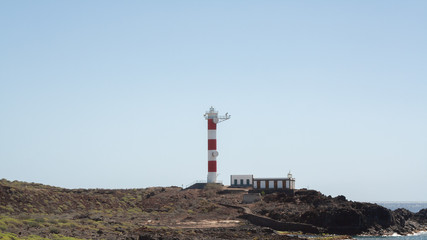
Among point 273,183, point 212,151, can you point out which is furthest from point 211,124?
point 273,183

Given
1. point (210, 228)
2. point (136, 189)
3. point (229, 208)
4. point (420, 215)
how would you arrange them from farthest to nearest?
1. point (136, 189)
2. point (420, 215)
3. point (229, 208)
4. point (210, 228)

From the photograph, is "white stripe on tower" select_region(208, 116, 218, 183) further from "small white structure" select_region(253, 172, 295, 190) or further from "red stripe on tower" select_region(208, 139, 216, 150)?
"small white structure" select_region(253, 172, 295, 190)

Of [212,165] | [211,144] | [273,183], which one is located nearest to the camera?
[273,183]

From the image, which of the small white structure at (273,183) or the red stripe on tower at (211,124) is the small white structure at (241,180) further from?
the red stripe on tower at (211,124)

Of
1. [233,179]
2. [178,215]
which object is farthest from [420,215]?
[178,215]

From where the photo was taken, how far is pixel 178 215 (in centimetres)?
7438

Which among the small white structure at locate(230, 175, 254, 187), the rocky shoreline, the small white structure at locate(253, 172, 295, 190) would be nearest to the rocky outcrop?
the rocky shoreline

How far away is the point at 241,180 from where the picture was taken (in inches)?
3967

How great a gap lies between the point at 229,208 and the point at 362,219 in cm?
1783

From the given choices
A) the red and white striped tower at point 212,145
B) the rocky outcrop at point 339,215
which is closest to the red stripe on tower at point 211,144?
the red and white striped tower at point 212,145

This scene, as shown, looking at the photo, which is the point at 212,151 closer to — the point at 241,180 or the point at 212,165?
the point at 212,165

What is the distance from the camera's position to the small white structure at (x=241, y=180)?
100188mm

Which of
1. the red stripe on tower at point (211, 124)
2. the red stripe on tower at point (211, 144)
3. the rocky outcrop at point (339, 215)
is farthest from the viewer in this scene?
the red stripe on tower at point (211, 124)

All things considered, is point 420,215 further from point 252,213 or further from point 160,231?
point 160,231
